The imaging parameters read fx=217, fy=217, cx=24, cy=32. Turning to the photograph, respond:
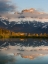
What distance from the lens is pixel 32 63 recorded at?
28.7m

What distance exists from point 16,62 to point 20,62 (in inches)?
22.6

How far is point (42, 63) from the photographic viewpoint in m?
28.6

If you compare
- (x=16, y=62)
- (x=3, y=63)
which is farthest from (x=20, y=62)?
(x=3, y=63)

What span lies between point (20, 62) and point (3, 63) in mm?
2432

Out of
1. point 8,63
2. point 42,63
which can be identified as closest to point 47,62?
point 42,63

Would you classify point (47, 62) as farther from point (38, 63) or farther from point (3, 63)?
point (3, 63)

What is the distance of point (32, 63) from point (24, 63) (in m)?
1.07

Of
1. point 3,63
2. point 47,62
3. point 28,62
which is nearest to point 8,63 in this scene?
point 3,63

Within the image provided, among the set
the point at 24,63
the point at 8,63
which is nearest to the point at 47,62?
the point at 24,63

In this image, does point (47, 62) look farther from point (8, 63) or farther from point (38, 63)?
point (8, 63)

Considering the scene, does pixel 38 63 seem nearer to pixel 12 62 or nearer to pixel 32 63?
pixel 32 63

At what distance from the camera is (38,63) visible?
28.6m

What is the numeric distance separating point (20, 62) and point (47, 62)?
365 centimetres

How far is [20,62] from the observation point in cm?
2939
